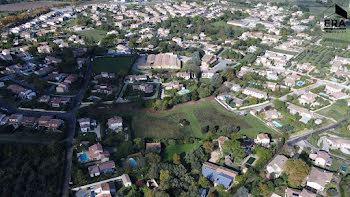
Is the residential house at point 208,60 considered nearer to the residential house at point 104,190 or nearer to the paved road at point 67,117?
the paved road at point 67,117

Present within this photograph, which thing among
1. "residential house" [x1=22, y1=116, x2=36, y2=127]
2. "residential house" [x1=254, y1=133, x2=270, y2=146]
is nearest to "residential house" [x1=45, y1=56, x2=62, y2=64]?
"residential house" [x1=22, y1=116, x2=36, y2=127]

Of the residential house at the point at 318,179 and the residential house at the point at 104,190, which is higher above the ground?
the residential house at the point at 104,190

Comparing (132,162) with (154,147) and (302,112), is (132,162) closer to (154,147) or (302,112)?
(154,147)

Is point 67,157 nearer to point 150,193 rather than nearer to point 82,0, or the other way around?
point 150,193

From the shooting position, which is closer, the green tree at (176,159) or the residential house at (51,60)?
the green tree at (176,159)

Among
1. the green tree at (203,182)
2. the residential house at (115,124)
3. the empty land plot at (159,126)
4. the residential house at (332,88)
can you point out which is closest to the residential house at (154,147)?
the empty land plot at (159,126)

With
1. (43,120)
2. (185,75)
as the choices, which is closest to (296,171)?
(185,75)
